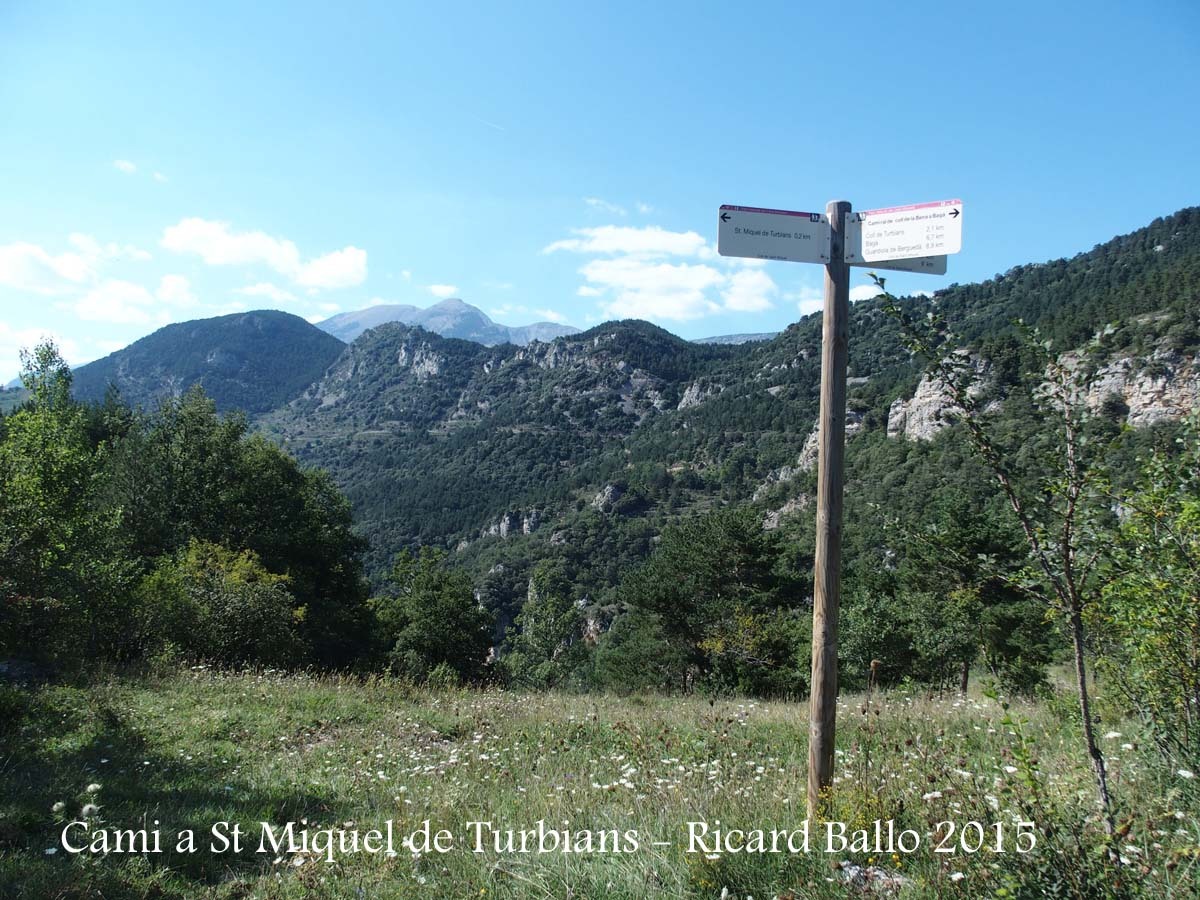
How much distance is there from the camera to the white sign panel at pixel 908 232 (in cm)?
290

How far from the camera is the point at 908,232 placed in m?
3.01

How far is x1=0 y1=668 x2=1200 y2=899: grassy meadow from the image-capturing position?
2555 millimetres

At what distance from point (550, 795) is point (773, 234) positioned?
357 centimetres

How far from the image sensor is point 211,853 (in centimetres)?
370

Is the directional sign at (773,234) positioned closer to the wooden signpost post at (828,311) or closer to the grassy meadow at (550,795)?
the wooden signpost post at (828,311)

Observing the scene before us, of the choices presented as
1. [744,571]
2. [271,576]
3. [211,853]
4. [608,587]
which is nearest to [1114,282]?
[608,587]

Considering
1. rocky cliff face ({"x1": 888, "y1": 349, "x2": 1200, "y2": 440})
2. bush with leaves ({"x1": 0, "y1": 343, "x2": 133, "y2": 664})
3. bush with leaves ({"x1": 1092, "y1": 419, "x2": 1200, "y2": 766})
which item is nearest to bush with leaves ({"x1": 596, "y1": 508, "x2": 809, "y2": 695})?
rocky cliff face ({"x1": 888, "y1": 349, "x2": 1200, "y2": 440})

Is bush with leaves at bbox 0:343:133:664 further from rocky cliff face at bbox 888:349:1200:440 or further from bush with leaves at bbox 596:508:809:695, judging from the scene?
bush with leaves at bbox 596:508:809:695

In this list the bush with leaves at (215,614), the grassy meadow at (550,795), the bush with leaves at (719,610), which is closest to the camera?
the grassy meadow at (550,795)

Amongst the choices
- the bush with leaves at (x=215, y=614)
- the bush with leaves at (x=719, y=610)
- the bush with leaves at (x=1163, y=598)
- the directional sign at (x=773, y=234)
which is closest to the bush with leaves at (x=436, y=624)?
the bush with leaves at (x=719, y=610)

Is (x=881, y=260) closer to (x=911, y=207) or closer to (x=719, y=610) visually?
(x=911, y=207)

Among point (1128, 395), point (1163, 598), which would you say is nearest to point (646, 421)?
point (1128, 395)

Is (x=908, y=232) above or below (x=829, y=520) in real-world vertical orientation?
above

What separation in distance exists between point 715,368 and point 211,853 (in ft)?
562
